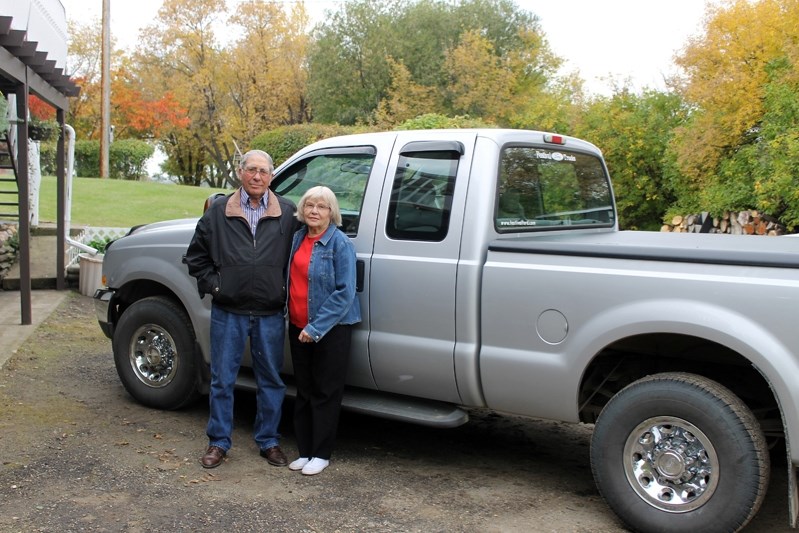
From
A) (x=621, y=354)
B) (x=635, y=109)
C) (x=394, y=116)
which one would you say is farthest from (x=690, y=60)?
(x=394, y=116)

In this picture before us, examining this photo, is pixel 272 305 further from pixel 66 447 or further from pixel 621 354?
pixel 621 354

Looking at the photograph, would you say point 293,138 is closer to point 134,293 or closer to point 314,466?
point 134,293

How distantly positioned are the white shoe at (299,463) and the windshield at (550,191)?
1841 millimetres

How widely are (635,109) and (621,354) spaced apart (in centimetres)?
1242

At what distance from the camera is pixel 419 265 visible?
4.82m

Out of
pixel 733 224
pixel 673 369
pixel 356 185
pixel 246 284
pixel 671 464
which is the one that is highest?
pixel 356 185

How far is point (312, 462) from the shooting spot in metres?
5.02

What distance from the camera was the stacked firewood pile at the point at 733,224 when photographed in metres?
11.1

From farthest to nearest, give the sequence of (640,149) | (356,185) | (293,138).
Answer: (293,138) → (640,149) → (356,185)

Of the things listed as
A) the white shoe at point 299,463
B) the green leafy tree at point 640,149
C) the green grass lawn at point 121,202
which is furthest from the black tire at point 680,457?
the green grass lawn at point 121,202

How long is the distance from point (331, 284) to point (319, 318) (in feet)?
0.74

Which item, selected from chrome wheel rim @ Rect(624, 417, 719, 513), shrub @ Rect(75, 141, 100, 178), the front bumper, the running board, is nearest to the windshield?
the running board

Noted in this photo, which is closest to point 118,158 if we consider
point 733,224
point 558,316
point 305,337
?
point 733,224

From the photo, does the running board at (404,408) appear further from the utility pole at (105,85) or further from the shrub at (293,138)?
the utility pole at (105,85)
